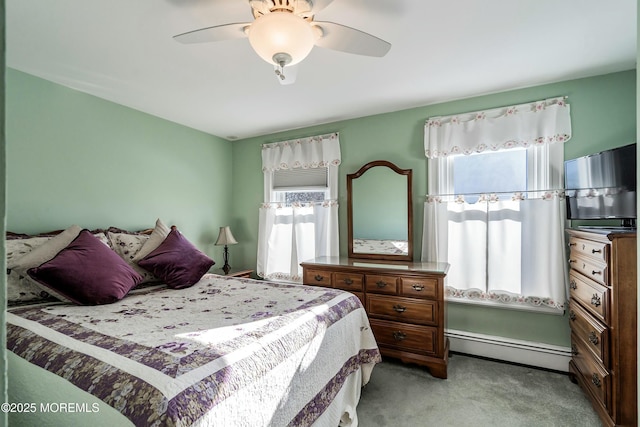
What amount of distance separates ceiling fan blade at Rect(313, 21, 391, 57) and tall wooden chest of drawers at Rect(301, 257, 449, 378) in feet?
5.74

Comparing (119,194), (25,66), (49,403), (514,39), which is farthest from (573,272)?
(25,66)

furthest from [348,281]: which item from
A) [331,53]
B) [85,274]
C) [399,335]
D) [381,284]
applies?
[85,274]

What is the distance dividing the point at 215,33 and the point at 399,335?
2.59m

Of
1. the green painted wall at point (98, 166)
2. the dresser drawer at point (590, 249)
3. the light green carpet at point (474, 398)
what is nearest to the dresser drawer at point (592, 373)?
the light green carpet at point (474, 398)

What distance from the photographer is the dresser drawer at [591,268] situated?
185 cm

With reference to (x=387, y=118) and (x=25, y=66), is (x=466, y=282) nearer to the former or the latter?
(x=387, y=118)

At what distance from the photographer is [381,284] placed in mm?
2717

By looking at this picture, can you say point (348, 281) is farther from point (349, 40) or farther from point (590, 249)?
point (349, 40)

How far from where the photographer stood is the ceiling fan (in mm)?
1396

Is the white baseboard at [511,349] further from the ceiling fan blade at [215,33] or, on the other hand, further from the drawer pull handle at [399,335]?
the ceiling fan blade at [215,33]

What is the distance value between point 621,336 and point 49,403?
2.81 m

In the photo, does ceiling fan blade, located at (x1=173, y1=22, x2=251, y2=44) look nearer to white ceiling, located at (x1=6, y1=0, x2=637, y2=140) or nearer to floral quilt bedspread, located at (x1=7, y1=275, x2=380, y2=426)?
white ceiling, located at (x1=6, y1=0, x2=637, y2=140)

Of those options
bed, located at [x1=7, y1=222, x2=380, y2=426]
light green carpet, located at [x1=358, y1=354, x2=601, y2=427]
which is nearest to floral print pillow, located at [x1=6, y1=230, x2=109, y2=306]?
bed, located at [x1=7, y1=222, x2=380, y2=426]

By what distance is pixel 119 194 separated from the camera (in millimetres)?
3006
